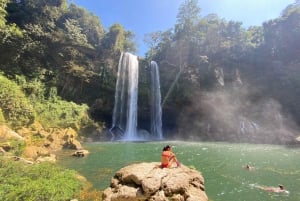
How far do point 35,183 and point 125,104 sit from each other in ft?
105

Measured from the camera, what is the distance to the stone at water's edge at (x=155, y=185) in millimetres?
7555

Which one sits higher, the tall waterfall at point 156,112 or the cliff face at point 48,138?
the tall waterfall at point 156,112

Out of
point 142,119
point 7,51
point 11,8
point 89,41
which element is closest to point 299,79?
point 142,119

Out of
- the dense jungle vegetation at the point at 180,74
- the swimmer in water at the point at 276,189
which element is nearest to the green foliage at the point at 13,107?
the dense jungle vegetation at the point at 180,74

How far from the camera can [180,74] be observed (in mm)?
41500

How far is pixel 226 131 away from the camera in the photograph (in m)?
36.8

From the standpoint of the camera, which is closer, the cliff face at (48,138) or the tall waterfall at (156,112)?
the cliff face at (48,138)

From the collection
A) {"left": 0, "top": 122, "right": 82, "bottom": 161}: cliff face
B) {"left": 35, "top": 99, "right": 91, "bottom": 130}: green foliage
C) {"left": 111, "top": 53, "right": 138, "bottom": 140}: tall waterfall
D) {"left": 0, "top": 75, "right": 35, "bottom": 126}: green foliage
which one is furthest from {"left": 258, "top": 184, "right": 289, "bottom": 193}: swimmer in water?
{"left": 111, "top": 53, "right": 138, "bottom": 140}: tall waterfall

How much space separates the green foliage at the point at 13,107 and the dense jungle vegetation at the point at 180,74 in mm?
4650

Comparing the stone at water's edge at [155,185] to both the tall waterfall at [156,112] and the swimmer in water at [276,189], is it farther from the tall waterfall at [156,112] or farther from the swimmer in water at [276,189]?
the tall waterfall at [156,112]

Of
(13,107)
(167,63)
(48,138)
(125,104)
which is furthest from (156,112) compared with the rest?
(13,107)

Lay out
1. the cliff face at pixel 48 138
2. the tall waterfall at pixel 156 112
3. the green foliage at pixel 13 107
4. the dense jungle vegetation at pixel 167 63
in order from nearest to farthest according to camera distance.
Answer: the cliff face at pixel 48 138, the green foliage at pixel 13 107, the dense jungle vegetation at pixel 167 63, the tall waterfall at pixel 156 112

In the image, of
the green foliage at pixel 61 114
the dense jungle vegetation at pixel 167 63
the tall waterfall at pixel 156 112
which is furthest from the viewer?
the tall waterfall at pixel 156 112

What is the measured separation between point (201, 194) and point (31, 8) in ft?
142
